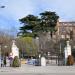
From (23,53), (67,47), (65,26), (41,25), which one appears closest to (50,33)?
(41,25)

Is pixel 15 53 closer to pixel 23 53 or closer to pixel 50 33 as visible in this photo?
pixel 23 53

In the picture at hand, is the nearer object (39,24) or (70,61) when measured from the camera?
(70,61)

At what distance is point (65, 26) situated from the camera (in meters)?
145

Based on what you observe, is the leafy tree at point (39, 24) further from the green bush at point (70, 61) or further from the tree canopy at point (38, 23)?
the green bush at point (70, 61)

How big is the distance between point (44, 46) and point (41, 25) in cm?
1170

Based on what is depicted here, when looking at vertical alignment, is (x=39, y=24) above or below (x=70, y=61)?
above

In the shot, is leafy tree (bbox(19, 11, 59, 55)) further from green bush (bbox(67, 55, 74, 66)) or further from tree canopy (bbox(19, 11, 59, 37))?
green bush (bbox(67, 55, 74, 66))

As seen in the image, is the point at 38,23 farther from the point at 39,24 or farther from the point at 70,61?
the point at 70,61

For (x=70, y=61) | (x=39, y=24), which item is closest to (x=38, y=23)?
(x=39, y=24)

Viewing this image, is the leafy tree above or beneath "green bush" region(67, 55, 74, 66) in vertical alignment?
above

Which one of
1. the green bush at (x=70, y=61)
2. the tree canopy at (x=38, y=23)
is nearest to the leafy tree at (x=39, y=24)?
the tree canopy at (x=38, y=23)

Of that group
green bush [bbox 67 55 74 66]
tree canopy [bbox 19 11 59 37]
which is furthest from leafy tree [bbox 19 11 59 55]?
green bush [bbox 67 55 74 66]

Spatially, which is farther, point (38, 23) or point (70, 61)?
Result: point (38, 23)

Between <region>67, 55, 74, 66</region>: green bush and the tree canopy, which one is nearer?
<region>67, 55, 74, 66</region>: green bush
